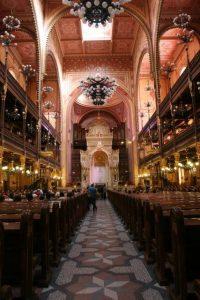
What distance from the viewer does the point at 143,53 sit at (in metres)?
20.0

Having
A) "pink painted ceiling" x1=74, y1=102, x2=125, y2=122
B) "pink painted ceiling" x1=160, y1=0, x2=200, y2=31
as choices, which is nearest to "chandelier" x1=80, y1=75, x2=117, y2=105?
"pink painted ceiling" x1=160, y1=0, x2=200, y2=31

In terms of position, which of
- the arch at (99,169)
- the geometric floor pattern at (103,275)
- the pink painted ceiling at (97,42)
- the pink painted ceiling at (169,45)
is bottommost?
the geometric floor pattern at (103,275)

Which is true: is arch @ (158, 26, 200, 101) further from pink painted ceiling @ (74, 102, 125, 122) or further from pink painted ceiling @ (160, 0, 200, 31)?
pink painted ceiling @ (74, 102, 125, 122)

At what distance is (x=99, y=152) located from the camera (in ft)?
118

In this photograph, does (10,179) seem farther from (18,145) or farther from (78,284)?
(78,284)

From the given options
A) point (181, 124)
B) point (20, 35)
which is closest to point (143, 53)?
point (181, 124)

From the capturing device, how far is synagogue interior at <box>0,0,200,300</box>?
2914 mm

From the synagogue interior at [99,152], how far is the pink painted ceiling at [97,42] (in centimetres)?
11

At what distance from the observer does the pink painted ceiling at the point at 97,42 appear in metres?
19.9

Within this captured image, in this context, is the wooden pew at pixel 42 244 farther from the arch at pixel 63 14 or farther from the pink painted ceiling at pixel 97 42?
the pink painted ceiling at pixel 97 42

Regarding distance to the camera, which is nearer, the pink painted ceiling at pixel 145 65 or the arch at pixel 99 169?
the pink painted ceiling at pixel 145 65

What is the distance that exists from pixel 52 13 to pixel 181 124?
12383mm

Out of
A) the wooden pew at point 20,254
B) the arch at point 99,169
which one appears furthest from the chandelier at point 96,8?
the arch at point 99,169

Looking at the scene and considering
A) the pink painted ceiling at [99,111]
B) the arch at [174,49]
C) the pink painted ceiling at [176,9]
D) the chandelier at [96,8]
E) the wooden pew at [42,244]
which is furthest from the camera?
the pink painted ceiling at [99,111]
